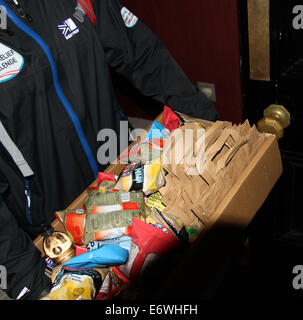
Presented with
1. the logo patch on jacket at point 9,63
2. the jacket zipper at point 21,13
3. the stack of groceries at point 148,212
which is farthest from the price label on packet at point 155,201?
the jacket zipper at point 21,13

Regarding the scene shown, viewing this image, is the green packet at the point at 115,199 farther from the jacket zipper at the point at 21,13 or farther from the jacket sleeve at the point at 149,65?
the jacket zipper at the point at 21,13

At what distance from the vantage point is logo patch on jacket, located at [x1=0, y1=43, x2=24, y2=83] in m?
1.08

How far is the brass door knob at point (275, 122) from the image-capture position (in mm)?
1242

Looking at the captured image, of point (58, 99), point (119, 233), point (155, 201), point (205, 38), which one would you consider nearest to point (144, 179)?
point (155, 201)

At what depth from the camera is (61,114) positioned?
1248 mm

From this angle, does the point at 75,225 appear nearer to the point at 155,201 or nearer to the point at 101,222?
the point at 101,222

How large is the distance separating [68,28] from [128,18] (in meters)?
0.23

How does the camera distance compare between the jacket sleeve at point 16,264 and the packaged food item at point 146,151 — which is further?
the packaged food item at point 146,151

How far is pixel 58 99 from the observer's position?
4.04ft

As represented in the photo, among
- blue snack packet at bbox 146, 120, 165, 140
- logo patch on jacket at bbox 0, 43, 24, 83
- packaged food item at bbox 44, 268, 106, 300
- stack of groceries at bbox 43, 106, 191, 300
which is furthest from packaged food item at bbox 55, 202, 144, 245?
logo patch on jacket at bbox 0, 43, 24, 83

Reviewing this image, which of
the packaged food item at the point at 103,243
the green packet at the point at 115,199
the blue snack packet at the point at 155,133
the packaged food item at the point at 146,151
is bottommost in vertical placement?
the packaged food item at the point at 103,243
